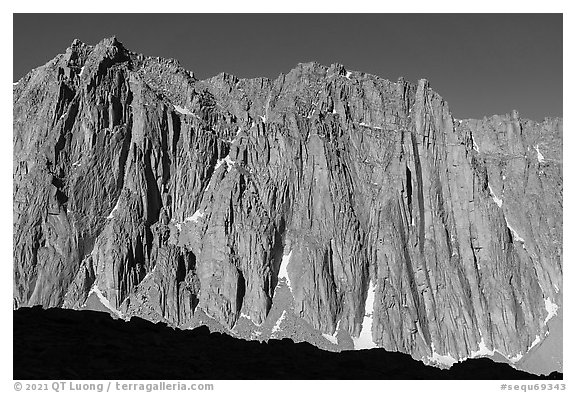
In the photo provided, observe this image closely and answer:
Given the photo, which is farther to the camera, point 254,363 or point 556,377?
point 556,377

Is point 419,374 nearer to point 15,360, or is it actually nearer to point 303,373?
point 303,373

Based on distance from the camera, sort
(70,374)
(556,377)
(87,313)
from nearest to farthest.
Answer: (70,374) → (87,313) → (556,377)

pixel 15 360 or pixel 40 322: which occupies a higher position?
pixel 40 322

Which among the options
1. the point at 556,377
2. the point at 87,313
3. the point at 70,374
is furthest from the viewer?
the point at 556,377
